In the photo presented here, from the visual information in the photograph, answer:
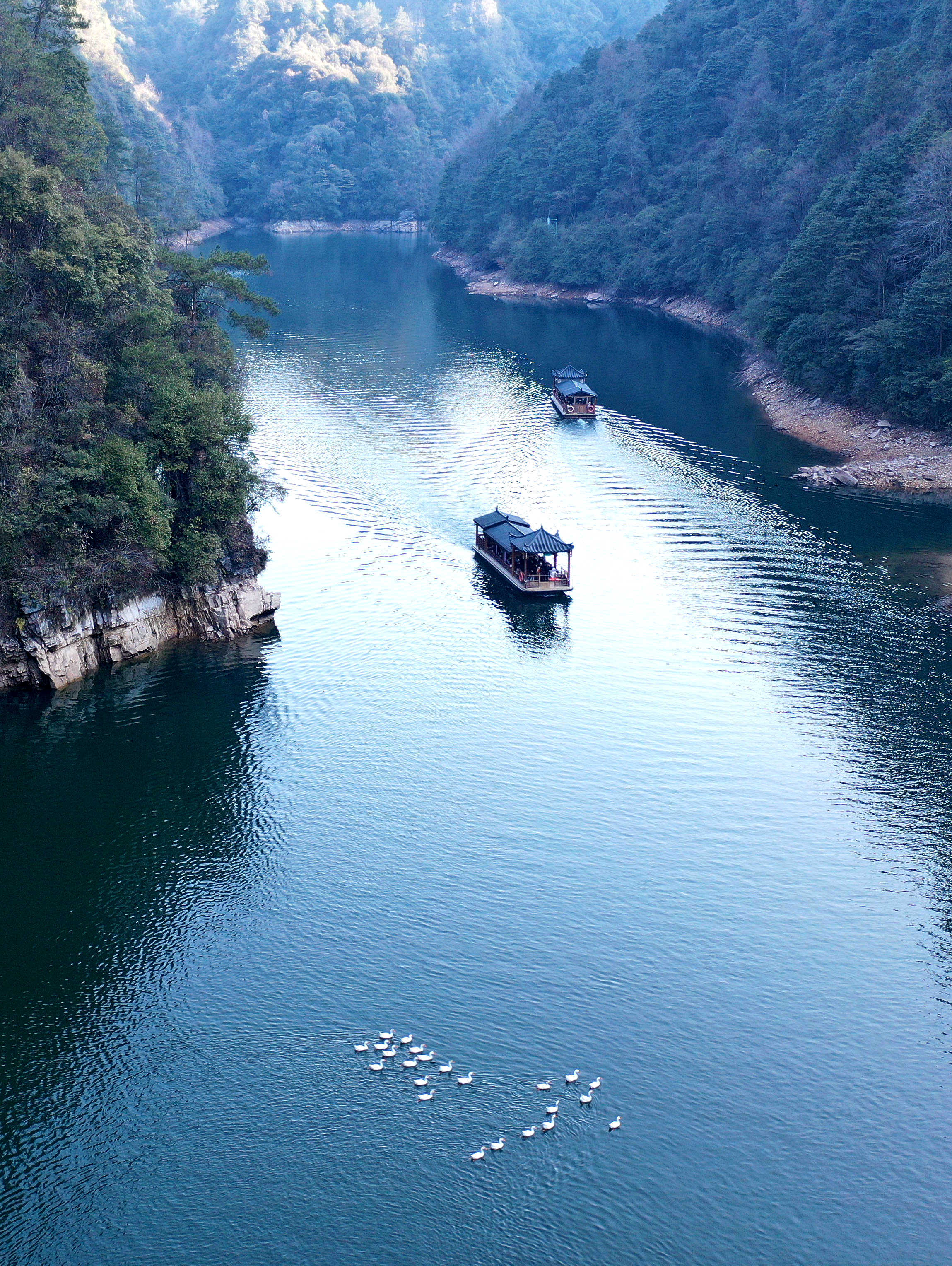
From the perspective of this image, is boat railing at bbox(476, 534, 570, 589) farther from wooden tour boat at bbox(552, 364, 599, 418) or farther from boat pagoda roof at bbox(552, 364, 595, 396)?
boat pagoda roof at bbox(552, 364, 595, 396)

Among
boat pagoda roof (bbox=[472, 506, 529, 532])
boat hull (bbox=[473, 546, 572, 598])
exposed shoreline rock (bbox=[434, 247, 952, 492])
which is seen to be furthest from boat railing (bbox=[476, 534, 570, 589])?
exposed shoreline rock (bbox=[434, 247, 952, 492])

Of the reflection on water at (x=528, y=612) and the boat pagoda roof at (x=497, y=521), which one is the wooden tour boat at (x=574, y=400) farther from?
the reflection on water at (x=528, y=612)

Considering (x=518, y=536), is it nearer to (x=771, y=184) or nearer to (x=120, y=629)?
(x=120, y=629)

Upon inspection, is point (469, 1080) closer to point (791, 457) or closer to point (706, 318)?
point (791, 457)

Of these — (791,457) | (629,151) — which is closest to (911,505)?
(791,457)

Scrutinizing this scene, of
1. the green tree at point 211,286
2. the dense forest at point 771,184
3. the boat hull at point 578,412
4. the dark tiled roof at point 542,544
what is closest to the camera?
the dark tiled roof at point 542,544

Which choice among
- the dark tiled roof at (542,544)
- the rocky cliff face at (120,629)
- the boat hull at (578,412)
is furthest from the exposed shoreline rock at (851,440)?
the rocky cliff face at (120,629)
